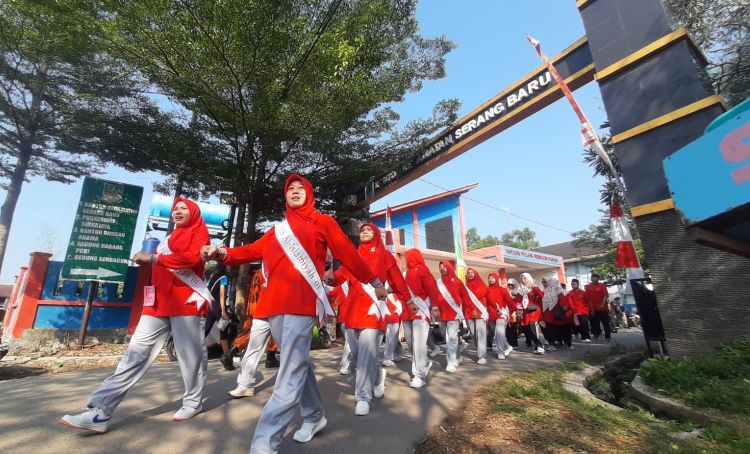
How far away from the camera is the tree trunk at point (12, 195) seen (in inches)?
446

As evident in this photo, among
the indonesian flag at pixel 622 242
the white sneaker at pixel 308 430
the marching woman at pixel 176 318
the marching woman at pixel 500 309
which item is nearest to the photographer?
the white sneaker at pixel 308 430

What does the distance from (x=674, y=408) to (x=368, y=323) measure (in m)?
2.98

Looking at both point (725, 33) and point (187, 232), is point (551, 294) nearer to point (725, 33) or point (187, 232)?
point (725, 33)

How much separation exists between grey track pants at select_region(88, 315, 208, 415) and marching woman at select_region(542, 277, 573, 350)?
8634mm

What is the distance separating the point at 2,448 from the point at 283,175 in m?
8.85

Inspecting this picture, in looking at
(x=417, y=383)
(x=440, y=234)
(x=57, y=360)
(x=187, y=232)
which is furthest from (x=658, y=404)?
(x=440, y=234)

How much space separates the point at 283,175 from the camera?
35.9ft

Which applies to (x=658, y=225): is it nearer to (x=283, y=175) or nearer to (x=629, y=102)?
(x=629, y=102)

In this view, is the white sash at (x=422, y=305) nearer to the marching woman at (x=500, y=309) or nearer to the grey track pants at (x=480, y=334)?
the grey track pants at (x=480, y=334)

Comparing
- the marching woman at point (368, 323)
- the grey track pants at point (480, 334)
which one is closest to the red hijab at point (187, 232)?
the marching woman at point (368, 323)

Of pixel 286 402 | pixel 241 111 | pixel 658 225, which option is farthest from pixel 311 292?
pixel 241 111

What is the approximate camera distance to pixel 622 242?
711cm

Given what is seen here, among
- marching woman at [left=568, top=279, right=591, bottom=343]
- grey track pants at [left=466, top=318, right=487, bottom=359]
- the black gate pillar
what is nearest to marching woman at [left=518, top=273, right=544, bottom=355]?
marching woman at [left=568, top=279, right=591, bottom=343]

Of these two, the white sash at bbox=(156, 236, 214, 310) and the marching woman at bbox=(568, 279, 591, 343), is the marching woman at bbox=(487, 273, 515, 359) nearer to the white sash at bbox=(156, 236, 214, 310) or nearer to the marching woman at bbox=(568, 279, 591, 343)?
the marching woman at bbox=(568, 279, 591, 343)
